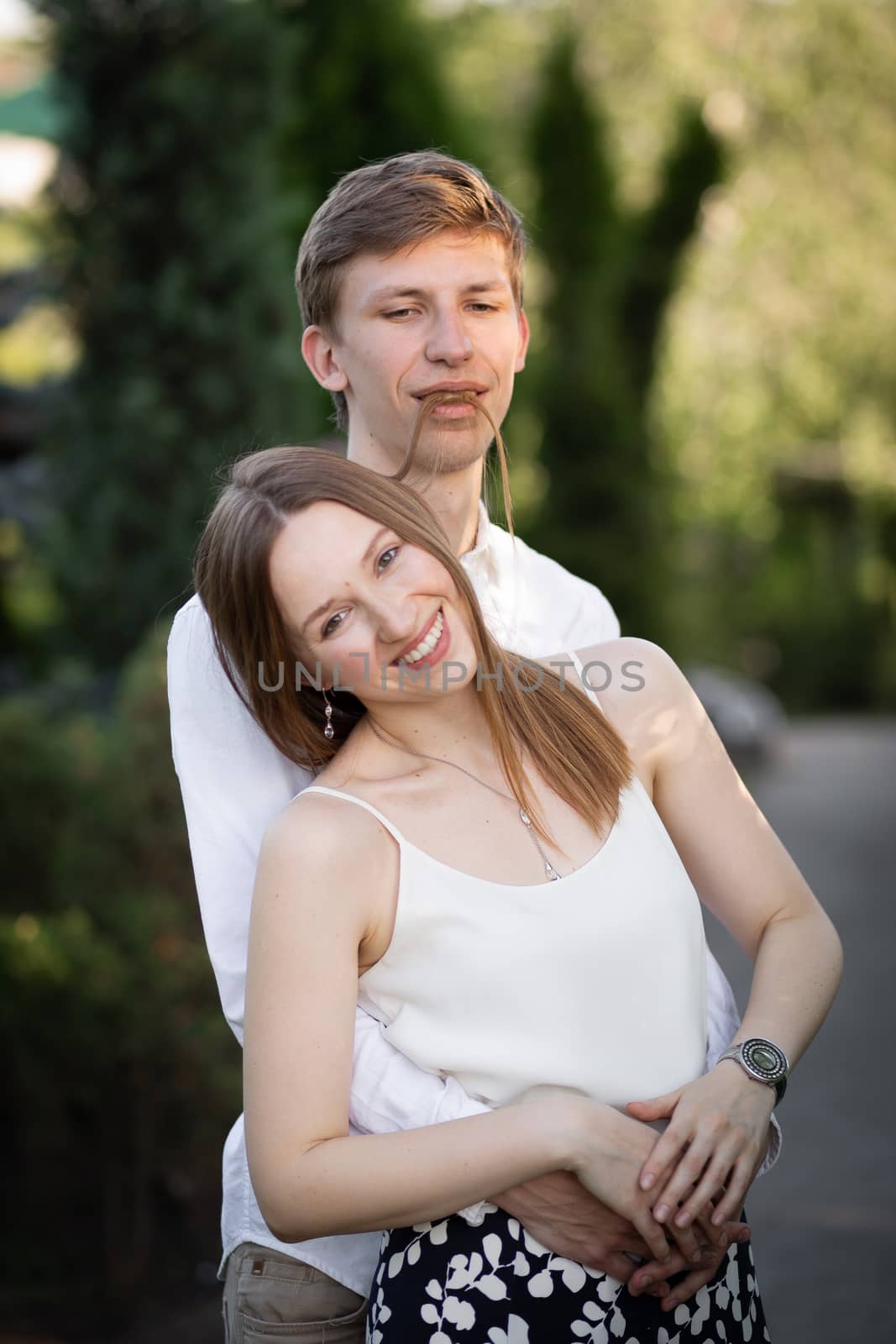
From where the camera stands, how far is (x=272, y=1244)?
5.62 ft

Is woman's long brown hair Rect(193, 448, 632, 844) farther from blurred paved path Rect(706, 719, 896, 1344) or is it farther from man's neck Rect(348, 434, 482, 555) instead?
blurred paved path Rect(706, 719, 896, 1344)

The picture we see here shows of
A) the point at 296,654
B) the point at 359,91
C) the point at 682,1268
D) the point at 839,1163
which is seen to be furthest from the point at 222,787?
the point at 359,91

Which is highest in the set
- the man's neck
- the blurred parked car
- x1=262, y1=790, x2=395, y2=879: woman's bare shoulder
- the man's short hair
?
the man's short hair

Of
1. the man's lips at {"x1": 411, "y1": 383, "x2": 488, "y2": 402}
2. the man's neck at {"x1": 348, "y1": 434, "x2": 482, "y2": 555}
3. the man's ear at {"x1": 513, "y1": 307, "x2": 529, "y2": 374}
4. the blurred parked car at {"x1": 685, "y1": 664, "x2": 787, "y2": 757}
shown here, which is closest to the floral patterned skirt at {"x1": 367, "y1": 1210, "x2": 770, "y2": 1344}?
the man's neck at {"x1": 348, "y1": 434, "x2": 482, "y2": 555}

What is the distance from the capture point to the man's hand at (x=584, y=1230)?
1497 millimetres

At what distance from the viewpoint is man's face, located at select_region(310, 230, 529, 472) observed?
1839mm

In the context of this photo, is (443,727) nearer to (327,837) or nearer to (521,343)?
→ (327,837)

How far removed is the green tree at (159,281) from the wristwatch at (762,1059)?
4318 millimetres

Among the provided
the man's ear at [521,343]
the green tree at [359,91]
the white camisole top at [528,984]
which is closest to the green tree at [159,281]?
the green tree at [359,91]

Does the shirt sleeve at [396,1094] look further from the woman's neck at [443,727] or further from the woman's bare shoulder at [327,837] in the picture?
the woman's neck at [443,727]

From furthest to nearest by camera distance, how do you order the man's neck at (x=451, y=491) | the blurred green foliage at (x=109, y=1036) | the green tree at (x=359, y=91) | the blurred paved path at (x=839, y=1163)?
1. the green tree at (x=359, y=91)
2. the blurred paved path at (x=839, y=1163)
3. the blurred green foliage at (x=109, y=1036)
4. the man's neck at (x=451, y=491)

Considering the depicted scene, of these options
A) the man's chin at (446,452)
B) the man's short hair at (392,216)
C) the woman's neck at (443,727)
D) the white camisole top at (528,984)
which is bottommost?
the white camisole top at (528,984)

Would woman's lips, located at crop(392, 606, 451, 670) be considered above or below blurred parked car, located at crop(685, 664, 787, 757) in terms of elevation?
above

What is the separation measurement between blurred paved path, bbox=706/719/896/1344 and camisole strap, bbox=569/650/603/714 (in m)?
2.63
